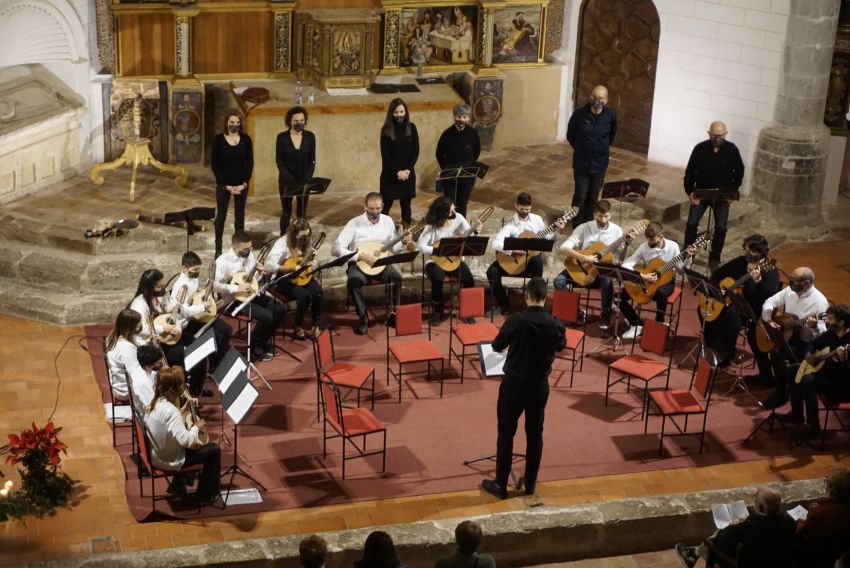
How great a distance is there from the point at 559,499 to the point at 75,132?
7.22 meters

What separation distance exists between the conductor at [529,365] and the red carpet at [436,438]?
673mm

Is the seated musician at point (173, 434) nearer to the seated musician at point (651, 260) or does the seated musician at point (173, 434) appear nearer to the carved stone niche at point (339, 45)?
the seated musician at point (651, 260)

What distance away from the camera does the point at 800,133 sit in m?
15.4

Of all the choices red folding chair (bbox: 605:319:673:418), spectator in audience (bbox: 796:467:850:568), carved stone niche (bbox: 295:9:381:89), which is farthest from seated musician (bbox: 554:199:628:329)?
spectator in audience (bbox: 796:467:850:568)

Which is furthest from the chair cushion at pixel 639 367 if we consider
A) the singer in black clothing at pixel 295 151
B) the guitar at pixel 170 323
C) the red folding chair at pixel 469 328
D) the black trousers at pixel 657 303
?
the singer in black clothing at pixel 295 151

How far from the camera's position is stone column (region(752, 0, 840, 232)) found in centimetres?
1511

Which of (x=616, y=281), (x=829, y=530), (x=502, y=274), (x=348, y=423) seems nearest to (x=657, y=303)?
(x=616, y=281)

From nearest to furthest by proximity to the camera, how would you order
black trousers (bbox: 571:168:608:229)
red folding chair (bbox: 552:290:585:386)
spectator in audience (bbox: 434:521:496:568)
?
spectator in audience (bbox: 434:521:496:568) → red folding chair (bbox: 552:290:585:386) → black trousers (bbox: 571:168:608:229)

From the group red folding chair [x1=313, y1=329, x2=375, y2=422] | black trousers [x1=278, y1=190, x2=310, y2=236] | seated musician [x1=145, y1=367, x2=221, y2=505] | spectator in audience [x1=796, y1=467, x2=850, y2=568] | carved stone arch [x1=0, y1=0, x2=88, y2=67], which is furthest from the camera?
carved stone arch [x1=0, y1=0, x2=88, y2=67]

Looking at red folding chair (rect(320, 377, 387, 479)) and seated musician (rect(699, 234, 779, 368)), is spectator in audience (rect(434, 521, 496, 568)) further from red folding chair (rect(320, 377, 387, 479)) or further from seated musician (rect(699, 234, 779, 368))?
seated musician (rect(699, 234, 779, 368))

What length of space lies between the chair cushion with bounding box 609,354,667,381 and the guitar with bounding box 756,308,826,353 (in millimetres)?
867

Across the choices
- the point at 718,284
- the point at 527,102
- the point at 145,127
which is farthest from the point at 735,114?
the point at 145,127

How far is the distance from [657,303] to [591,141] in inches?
75.8

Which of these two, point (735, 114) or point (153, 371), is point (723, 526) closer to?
point (153, 371)
